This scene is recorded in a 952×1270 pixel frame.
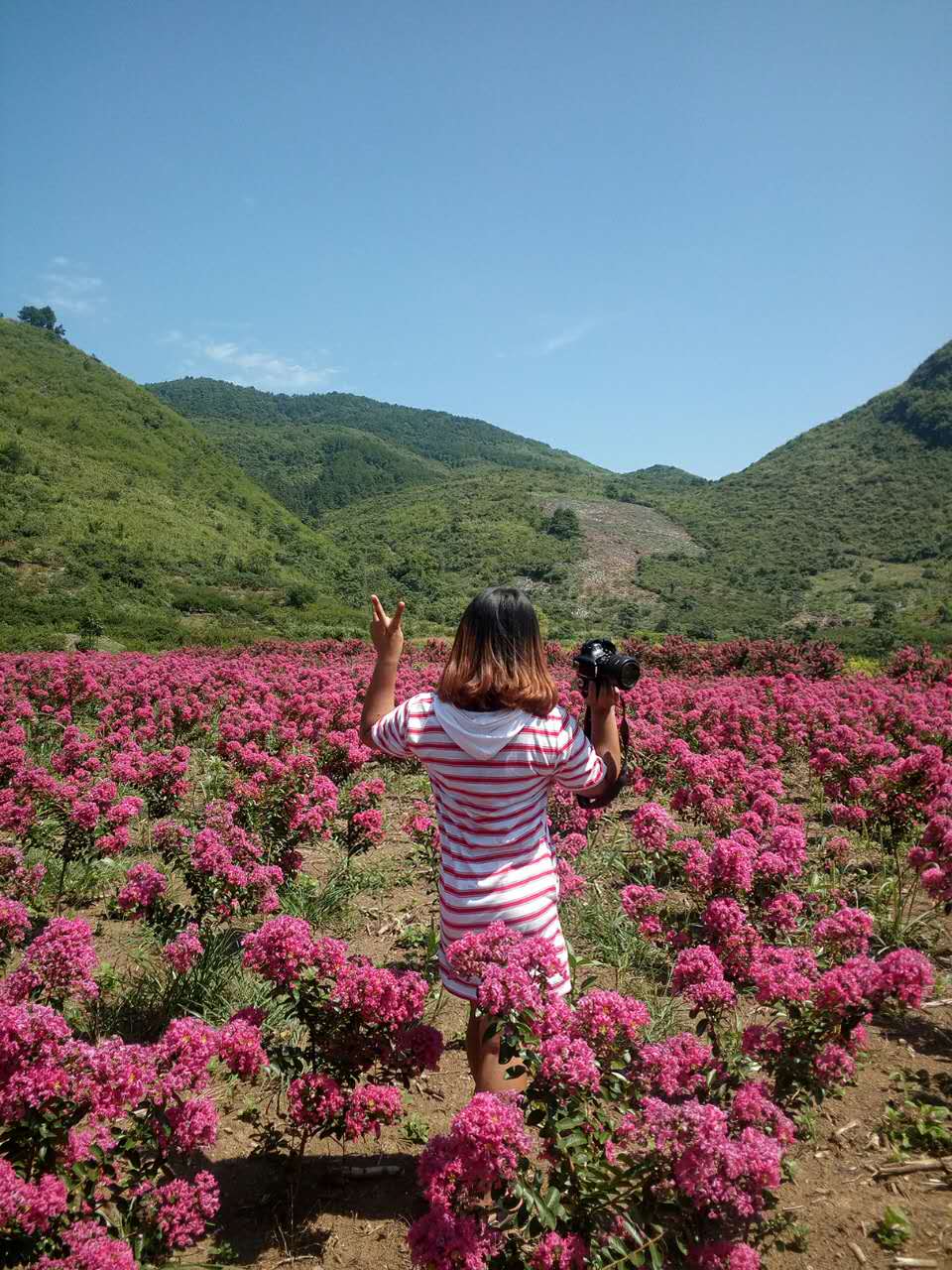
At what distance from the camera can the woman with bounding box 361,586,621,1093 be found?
2.21 meters

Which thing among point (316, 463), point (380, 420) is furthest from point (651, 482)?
point (380, 420)

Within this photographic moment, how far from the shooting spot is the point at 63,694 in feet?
28.9

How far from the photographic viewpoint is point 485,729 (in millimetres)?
2209

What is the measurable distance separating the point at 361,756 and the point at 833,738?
388 centimetres

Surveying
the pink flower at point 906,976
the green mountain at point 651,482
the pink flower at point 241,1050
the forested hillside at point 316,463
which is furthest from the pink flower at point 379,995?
the forested hillside at point 316,463

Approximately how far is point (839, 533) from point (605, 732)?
75.2 metres

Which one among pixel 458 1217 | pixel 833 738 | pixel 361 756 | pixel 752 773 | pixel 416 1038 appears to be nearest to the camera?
pixel 458 1217

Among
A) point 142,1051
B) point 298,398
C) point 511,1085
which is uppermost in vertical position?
point 298,398

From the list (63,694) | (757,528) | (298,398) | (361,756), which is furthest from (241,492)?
(298,398)

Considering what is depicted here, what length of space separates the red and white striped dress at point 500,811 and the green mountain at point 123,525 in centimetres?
2060

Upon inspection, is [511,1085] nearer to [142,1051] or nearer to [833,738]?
[142,1051]

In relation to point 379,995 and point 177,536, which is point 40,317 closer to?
point 177,536

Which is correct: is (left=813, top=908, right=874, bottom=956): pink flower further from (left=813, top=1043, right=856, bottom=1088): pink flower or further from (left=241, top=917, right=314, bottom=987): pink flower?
(left=241, top=917, right=314, bottom=987): pink flower

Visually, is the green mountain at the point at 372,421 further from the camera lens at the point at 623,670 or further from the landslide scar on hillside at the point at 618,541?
the camera lens at the point at 623,670
